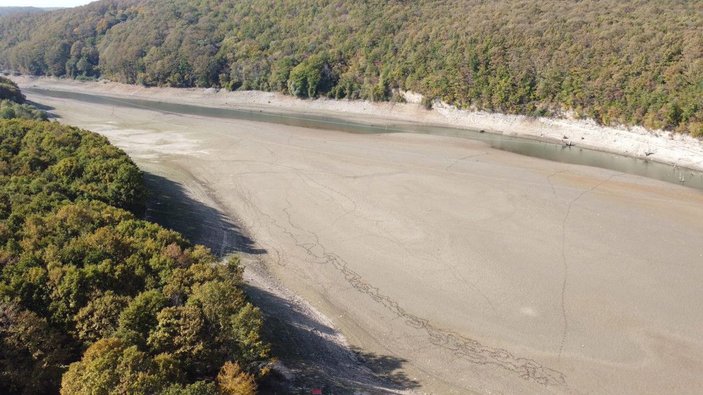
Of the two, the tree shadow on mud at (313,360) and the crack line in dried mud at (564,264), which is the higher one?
the crack line in dried mud at (564,264)

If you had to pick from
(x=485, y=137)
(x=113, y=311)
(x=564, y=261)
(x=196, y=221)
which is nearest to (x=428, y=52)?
(x=485, y=137)

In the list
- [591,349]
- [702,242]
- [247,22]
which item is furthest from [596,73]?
[247,22]

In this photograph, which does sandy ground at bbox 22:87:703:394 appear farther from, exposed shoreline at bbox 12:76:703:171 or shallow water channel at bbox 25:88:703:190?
exposed shoreline at bbox 12:76:703:171

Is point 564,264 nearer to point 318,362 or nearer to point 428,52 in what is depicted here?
point 318,362

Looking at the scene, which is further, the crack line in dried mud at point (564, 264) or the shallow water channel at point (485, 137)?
the shallow water channel at point (485, 137)

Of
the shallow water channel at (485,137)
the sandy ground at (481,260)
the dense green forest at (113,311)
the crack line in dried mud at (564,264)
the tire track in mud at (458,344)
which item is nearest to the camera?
the dense green forest at (113,311)

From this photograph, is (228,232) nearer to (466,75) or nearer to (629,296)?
(629,296)

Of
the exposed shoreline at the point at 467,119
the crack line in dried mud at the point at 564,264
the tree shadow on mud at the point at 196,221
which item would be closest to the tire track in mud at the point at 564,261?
the crack line in dried mud at the point at 564,264

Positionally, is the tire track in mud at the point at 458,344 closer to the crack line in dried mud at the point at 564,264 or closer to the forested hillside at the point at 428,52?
the crack line in dried mud at the point at 564,264
